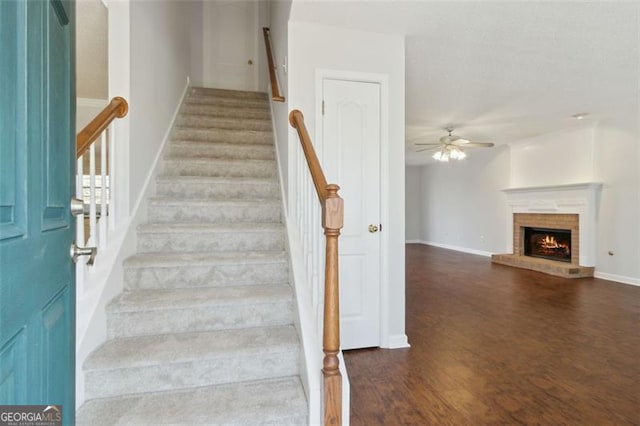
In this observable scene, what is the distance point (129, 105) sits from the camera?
2.13 meters

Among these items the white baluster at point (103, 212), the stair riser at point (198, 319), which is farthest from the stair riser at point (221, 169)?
the stair riser at point (198, 319)

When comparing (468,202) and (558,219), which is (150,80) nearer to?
(558,219)

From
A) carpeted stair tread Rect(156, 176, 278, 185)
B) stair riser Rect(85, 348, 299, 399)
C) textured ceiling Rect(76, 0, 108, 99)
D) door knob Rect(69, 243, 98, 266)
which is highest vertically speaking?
textured ceiling Rect(76, 0, 108, 99)

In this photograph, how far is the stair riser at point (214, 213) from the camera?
8.10 ft

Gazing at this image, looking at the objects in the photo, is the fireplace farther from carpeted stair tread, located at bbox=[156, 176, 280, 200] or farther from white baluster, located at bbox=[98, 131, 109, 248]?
white baluster, located at bbox=[98, 131, 109, 248]

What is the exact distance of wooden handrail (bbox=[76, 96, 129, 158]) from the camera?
162cm

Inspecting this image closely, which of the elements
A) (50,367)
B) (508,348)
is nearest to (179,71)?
(50,367)

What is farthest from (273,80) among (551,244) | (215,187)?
(551,244)

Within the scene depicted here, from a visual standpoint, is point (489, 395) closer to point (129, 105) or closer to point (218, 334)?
point (218, 334)

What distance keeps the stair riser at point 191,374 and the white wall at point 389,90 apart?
118 cm

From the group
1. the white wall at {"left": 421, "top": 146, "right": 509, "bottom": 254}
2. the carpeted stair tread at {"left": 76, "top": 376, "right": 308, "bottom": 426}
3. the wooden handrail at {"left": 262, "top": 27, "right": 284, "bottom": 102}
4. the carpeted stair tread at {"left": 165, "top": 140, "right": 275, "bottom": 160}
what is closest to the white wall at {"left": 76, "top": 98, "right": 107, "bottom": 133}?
the carpeted stair tread at {"left": 165, "top": 140, "right": 275, "bottom": 160}

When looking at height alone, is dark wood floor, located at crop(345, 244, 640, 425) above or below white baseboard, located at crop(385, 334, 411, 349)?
below

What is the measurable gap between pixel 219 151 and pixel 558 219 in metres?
6.15

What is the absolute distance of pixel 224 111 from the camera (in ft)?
12.7
